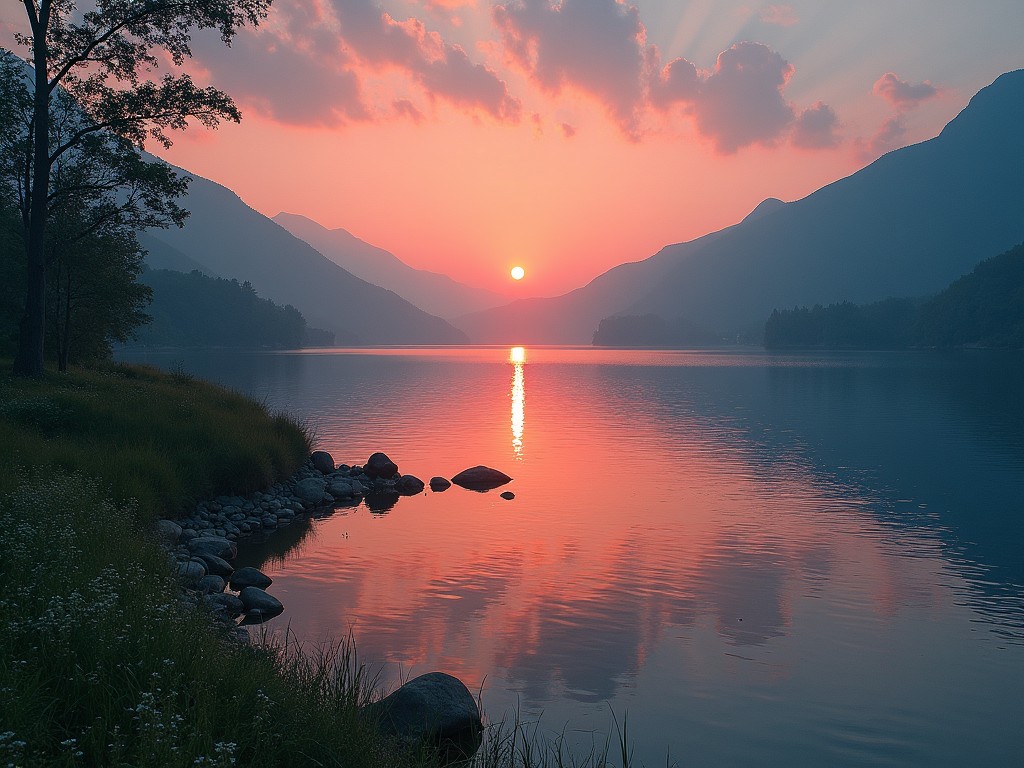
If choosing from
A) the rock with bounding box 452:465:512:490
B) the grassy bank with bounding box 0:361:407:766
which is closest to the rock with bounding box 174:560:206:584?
the grassy bank with bounding box 0:361:407:766

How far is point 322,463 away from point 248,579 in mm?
16234

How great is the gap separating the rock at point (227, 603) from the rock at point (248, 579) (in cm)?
173

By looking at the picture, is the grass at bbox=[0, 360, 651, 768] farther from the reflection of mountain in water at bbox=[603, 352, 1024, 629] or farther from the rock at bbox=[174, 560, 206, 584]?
the reflection of mountain in water at bbox=[603, 352, 1024, 629]

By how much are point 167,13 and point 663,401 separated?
6023 cm

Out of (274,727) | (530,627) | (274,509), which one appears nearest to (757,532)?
(530,627)

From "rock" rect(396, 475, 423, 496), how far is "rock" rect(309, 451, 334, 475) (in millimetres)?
3743

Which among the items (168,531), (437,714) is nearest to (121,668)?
(437,714)

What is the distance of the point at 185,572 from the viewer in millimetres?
17969

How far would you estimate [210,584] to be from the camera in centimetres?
1823

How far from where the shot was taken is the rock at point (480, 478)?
3541cm

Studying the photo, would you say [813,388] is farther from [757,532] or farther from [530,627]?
[530,627]

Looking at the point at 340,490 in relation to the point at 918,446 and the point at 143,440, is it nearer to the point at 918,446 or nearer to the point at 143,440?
the point at 143,440

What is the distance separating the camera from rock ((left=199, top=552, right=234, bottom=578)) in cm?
1992

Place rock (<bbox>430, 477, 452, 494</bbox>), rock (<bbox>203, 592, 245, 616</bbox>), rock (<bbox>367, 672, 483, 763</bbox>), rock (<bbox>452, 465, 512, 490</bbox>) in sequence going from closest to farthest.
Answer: rock (<bbox>367, 672, 483, 763</bbox>)
rock (<bbox>203, 592, 245, 616</bbox>)
rock (<bbox>430, 477, 452, 494</bbox>)
rock (<bbox>452, 465, 512, 490</bbox>)
